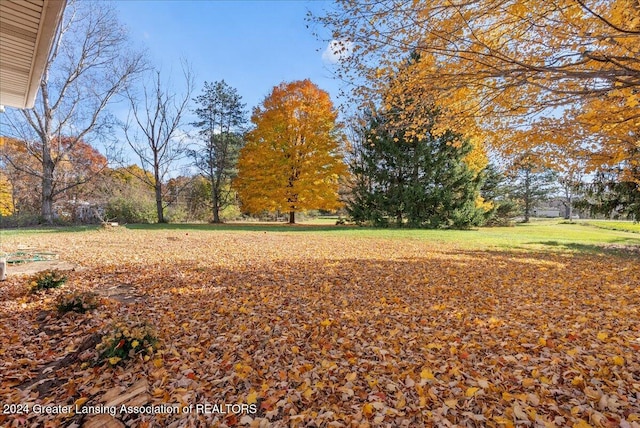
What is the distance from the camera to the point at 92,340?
2816 millimetres

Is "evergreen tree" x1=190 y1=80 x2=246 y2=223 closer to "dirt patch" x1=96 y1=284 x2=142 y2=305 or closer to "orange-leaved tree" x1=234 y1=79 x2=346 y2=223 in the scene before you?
"orange-leaved tree" x1=234 y1=79 x2=346 y2=223

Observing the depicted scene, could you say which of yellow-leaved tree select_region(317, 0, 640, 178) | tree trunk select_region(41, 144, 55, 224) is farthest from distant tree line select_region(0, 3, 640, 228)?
yellow-leaved tree select_region(317, 0, 640, 178)

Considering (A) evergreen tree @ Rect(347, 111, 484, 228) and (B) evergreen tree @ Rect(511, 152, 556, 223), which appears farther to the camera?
(B) evergreen tree @ Rect(511, 152, 556, 223)

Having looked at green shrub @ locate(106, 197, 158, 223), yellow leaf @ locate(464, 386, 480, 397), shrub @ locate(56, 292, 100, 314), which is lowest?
yellow leaf @ locate(464, 386, 480, 397)

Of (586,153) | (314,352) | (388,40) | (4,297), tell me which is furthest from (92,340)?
(586,153)

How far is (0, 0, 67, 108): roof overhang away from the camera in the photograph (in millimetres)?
2930

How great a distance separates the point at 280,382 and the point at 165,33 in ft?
33.9

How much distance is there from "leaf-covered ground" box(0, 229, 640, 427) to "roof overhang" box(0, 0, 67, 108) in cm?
324

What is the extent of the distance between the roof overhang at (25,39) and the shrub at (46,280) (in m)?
3.04

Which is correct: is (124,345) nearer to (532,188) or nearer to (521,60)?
(521,60)

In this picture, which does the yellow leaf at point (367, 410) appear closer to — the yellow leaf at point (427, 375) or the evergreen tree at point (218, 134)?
the yellow leaf at point (427, 375)

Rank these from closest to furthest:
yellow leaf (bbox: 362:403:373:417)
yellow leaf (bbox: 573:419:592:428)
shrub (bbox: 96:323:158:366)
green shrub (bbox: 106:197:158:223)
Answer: yellow leaf (bbox: 573:419:592:428), yellow leaf (bbox: 362:403:373:417), shrub (bbox: 96:323:158:366), green shrub (bbox: 106:197:158:223)

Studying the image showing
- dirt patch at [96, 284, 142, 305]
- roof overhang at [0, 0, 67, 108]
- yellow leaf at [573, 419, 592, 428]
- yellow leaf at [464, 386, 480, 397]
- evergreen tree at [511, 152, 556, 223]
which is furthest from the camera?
evergreen tree at [511, 152, 556, 223]

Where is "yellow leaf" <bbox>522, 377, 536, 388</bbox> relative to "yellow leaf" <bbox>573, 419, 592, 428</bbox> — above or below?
below
